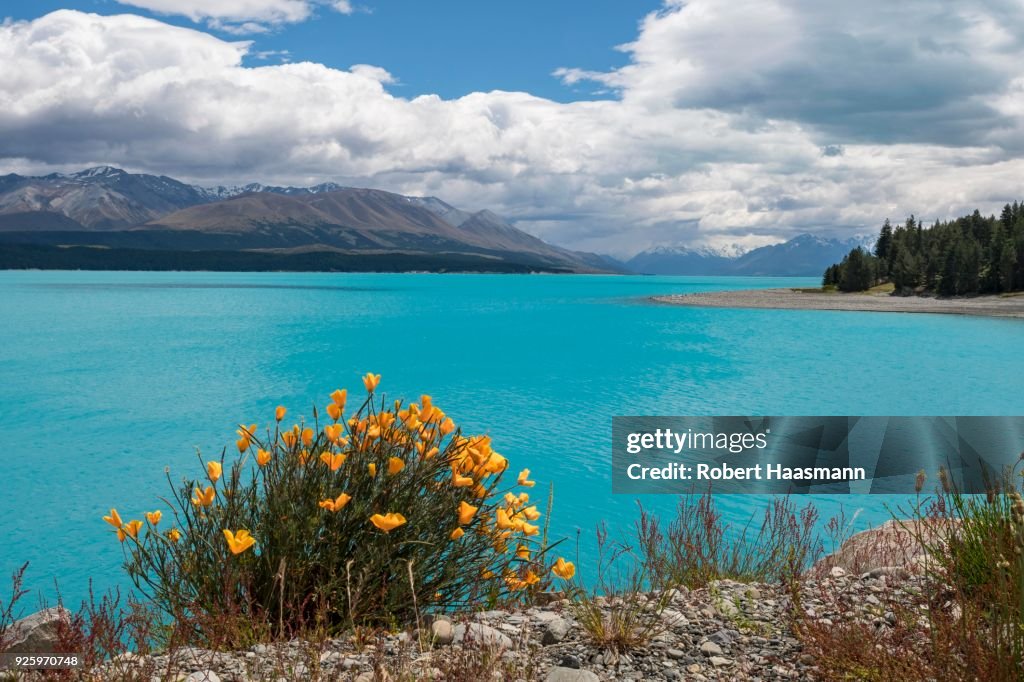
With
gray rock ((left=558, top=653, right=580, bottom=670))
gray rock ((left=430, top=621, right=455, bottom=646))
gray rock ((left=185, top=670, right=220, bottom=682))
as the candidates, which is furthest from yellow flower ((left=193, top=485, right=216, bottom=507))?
gray rock ((left=558, top=653, right=580, bottom=670))

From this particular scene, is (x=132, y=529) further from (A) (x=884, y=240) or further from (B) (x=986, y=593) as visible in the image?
(A) (x=884, y=240)

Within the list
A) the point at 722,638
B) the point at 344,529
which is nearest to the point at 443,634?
the point at 344,529

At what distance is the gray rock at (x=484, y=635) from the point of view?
4789 mm

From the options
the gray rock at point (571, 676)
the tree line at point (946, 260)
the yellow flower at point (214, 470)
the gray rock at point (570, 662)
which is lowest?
the gray rock at point (570, 662)

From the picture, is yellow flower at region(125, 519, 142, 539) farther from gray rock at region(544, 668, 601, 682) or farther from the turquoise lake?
the turquoise lake

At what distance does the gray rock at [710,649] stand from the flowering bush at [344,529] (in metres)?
1.42

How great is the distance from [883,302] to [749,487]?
93.8 metres

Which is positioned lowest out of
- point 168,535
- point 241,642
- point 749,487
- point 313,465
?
point 749,487

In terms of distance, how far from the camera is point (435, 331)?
70.6 metres

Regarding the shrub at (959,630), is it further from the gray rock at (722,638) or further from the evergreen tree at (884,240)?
the evergreen tree at (884,240)

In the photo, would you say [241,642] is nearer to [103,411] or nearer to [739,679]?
[739,679]

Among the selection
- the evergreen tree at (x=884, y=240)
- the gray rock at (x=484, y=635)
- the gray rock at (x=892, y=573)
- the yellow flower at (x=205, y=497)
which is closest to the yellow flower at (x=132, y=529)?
the yellow flower at (x=205, y=497)

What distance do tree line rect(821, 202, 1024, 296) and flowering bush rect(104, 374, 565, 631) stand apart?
367ft

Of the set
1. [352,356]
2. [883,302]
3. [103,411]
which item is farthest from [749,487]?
[883,302]
